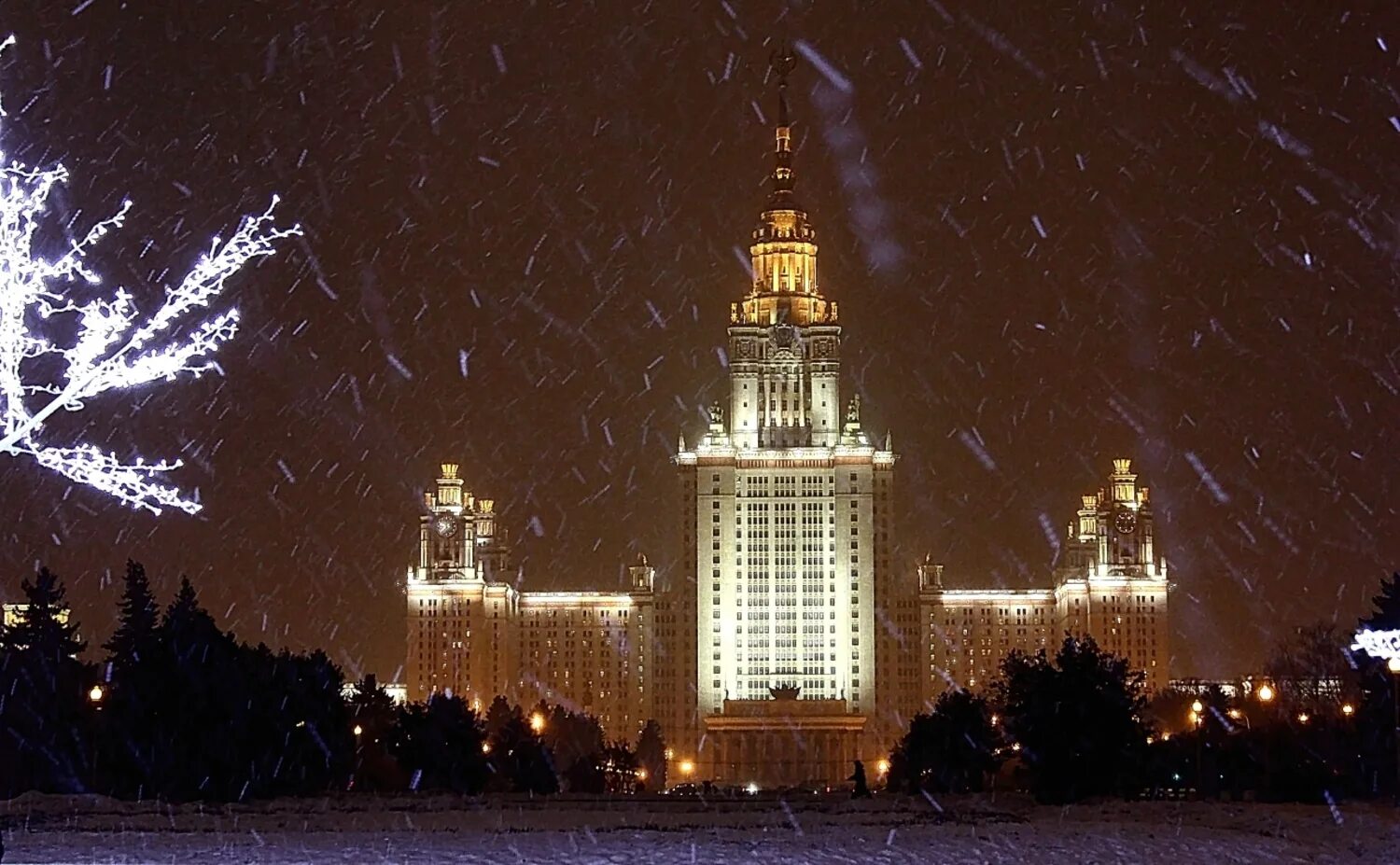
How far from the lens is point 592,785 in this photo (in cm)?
7844

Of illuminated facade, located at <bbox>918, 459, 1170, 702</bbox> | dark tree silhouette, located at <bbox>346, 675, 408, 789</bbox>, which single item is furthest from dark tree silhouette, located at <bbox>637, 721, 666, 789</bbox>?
dark tree silhouette, located at <bbox>346, 675, 408, 789</bbox>

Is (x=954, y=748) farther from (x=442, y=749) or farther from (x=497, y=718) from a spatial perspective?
(x=497, y=718)

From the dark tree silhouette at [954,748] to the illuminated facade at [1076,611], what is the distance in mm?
105008

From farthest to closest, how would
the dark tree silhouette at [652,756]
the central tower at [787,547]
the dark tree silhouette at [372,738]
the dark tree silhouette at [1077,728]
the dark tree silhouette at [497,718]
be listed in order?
the central tower at [787,547] → the dark tree silhouette at [652,756] → the dark tree silhouette at [497,718] → the dark tree silhouette at [372,738] → the dark tree silhouette at [1077,728]

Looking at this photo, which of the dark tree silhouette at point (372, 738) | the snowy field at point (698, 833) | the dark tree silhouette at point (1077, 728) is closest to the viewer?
the snowy field at point (698, 833)

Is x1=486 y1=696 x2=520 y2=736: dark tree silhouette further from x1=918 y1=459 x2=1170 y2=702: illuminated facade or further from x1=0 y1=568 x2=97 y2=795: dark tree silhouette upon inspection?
x1=918 y1=459 x2=1170 y2=702: illuminated facade

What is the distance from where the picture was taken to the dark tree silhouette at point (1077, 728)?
1969 inches

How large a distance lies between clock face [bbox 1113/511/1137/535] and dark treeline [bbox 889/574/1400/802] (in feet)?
361

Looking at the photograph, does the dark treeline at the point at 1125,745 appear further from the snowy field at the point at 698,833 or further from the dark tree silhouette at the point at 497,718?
the dark tree silhouette at the point at 497,718

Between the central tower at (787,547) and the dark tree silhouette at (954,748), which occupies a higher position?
the central tower at (787,547)

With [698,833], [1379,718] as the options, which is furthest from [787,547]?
[698,833]

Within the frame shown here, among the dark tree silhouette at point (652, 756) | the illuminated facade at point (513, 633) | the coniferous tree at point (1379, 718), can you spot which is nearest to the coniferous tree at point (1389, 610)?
the coniferous tree at point (1379, 718)

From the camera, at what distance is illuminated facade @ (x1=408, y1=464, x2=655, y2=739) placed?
181 m

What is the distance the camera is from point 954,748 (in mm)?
68000
